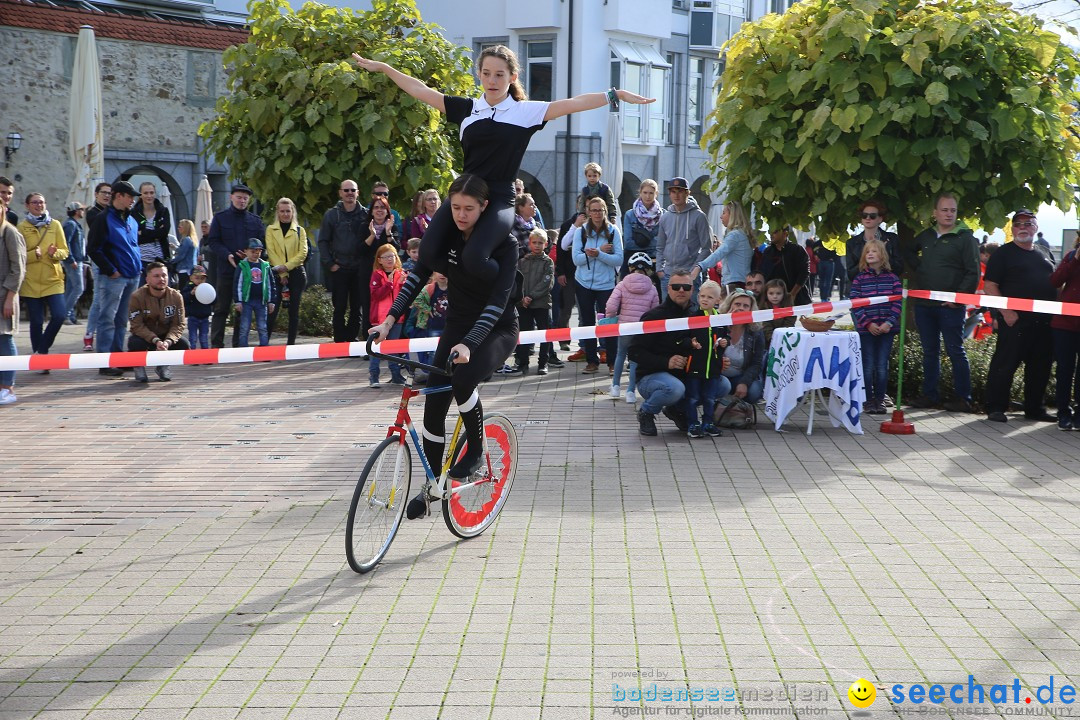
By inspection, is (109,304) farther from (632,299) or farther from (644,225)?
(644,225)

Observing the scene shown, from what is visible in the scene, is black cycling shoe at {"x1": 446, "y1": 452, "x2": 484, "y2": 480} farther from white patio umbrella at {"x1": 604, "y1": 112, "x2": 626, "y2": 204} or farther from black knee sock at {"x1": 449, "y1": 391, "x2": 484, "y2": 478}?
white patio umbrella at {"x1": 604, "y1": 112, "x2": 626, "y2": 204}

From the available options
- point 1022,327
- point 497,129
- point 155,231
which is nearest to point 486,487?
point 497,129

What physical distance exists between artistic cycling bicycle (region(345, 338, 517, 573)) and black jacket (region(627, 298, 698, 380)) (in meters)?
3.27

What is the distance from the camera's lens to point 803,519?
24.8 feet

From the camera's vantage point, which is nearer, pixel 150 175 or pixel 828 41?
pixel 828 41

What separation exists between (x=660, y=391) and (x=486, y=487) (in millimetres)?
3579

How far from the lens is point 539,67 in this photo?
3725 centimetres

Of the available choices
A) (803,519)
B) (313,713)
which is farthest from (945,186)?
(313,713)

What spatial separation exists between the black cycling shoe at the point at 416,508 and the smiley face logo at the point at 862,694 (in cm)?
267

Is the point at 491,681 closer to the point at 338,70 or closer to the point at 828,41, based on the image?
the point at 828,41

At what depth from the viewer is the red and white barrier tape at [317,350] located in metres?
7.25

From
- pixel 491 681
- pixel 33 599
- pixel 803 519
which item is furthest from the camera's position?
pixel 803 519

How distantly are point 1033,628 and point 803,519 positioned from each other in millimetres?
2200

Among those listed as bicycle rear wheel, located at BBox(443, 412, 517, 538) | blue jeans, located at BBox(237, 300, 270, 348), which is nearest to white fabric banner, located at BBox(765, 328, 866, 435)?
bicycle rear wheel, located at BBox(443, 412, 517, 538)
